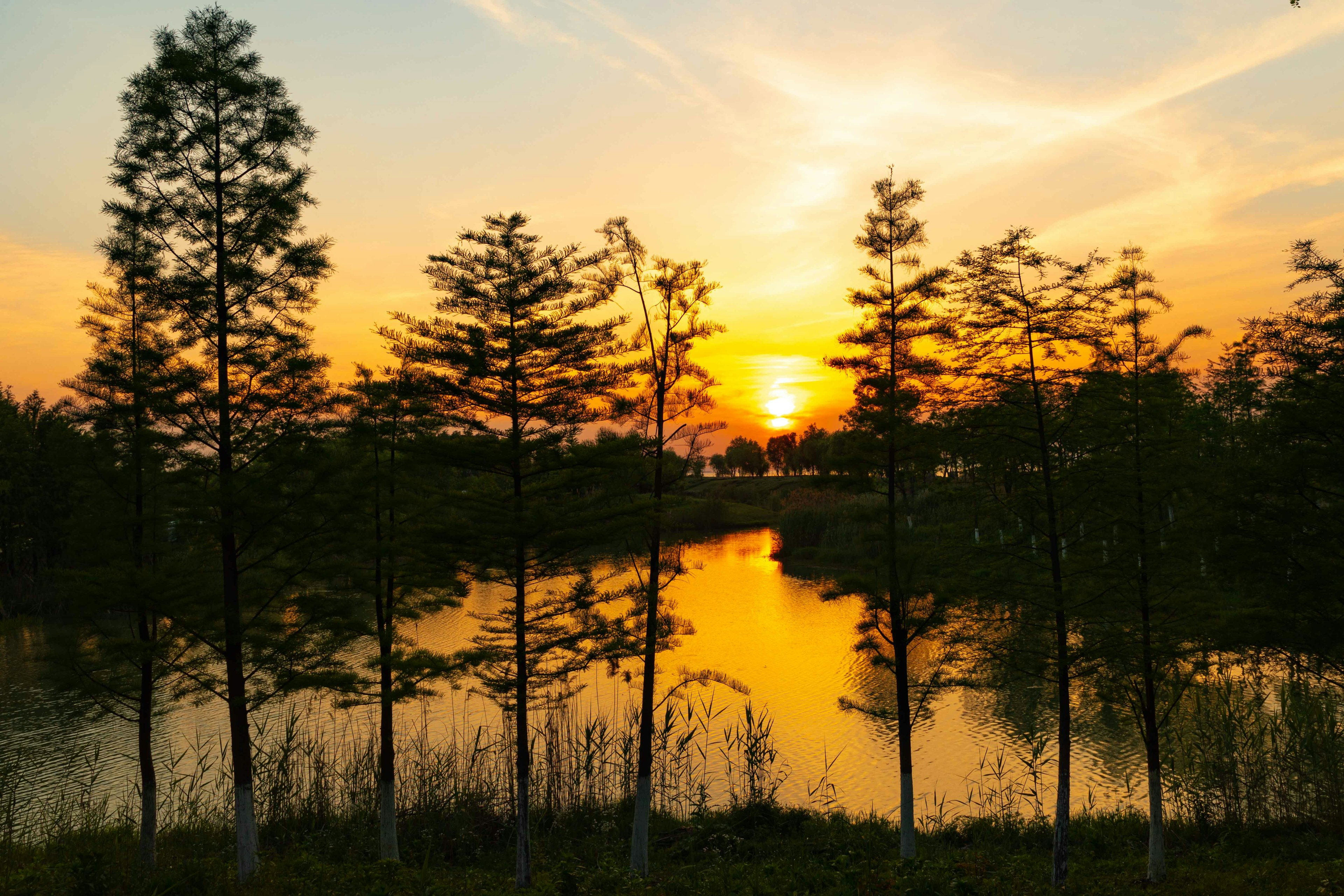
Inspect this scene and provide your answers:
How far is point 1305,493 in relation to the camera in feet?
55.6

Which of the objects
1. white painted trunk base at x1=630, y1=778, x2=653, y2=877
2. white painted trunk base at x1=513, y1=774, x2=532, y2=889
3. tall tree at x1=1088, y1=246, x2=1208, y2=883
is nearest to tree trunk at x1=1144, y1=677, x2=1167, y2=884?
tall tree at x1=1088, y1=246, x2=1208, y2=883

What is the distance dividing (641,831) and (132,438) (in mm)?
13259

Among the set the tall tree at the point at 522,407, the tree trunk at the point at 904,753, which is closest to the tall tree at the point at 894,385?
the tree trunk at the point at 904,753

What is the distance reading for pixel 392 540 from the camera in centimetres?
A: 1761

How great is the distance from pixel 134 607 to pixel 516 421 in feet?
26.7

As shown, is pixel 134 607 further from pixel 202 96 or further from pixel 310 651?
pixel 202 96

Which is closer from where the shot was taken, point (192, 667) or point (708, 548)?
point (192, 667)

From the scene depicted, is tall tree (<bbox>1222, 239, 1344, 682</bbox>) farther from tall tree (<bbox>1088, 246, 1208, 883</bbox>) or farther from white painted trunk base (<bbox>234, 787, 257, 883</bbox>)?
white painted trunk base (<bbox>234, 787, 257, 883</bbox>)

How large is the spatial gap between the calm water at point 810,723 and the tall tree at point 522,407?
5.44 metres

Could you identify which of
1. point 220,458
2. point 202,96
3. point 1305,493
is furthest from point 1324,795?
point 202,96

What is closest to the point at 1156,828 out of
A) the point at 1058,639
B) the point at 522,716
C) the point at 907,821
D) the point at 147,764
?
the point at 1058,639

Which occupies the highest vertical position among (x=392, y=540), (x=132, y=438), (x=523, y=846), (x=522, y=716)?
(x=132, y=438)

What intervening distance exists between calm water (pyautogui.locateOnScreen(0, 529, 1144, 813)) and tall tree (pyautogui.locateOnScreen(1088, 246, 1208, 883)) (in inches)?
290

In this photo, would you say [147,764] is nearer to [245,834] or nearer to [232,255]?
[245,834]
